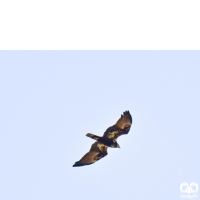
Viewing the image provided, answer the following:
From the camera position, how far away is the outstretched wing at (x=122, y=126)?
12594 millimetres

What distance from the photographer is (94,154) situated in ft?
44.7

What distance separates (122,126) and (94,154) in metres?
2.03

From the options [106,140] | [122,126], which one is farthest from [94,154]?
[122,126]

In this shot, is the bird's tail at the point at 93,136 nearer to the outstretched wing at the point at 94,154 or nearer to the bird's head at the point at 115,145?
the outstretched wing at the point at 94,154

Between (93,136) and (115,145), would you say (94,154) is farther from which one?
(93,136)

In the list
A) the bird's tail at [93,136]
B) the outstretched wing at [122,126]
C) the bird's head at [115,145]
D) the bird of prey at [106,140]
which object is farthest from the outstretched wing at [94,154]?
the outstretched wing at [122,126]

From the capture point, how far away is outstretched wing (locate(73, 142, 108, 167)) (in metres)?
13.4

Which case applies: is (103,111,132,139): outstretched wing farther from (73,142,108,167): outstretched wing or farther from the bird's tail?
(73,142,108,167): outstretched wing

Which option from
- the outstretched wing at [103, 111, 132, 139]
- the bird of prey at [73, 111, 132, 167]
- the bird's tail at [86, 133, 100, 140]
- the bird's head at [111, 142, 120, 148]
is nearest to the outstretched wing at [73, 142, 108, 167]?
the bird of prey at [73, 111, 132, 167]
